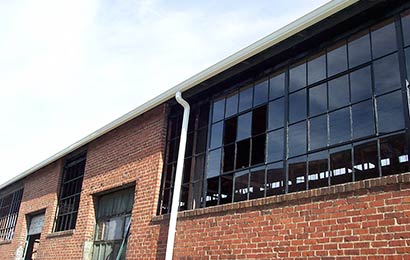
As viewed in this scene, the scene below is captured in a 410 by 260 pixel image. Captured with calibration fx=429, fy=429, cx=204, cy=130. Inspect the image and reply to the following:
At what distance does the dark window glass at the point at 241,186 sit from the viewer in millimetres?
6805

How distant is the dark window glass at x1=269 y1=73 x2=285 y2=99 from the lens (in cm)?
679

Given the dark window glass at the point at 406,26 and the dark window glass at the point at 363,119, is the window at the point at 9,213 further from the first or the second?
the dark window glass at the point at 406,26

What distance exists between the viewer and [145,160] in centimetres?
910

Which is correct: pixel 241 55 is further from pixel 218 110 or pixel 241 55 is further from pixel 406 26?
pixel 406 26

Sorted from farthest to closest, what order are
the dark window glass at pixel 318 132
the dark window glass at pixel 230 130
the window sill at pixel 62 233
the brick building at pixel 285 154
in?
the window sill at pixel 62 233
the dark window glass at pixel 230 130
the dark window glass at pixel 318 132
the brick building at pixel 285 154

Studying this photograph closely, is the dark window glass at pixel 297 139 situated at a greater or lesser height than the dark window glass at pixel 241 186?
greater

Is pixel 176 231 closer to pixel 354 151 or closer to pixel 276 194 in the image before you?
pixel 276 194

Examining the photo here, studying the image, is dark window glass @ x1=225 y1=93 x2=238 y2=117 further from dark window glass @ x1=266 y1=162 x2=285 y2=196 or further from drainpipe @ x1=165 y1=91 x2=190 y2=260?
dark window glass @ x1=266 y1=162 x2=285 y2=196

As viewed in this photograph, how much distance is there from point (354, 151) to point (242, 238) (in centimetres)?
206

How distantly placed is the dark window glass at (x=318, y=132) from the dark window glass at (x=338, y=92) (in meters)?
0.23

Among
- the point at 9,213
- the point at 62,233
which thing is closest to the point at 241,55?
the point at 62,233

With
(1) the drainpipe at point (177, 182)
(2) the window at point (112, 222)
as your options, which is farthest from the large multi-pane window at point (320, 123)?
(2) the window at point (112, 222)

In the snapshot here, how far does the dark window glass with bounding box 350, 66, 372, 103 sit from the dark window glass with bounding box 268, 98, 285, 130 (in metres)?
1.19

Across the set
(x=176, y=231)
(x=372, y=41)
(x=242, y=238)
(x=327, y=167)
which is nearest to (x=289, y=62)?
(x=372, y=41)
